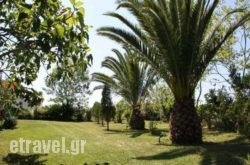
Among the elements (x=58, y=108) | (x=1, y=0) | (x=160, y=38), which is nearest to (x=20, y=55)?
(x=1, y=0)

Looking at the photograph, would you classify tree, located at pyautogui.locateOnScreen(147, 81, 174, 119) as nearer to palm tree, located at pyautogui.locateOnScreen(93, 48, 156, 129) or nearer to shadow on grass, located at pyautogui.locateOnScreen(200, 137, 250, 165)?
palm tree, located at pyautogui.locateOnScreen(93, 48, 156, 129)

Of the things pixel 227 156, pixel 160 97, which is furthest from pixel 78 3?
pixel 160 97

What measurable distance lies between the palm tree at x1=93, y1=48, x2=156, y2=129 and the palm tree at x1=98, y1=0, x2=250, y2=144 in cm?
1094

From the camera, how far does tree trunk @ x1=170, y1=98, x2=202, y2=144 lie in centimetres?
1595

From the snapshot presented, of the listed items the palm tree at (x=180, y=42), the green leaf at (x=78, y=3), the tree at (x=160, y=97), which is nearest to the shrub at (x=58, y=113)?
the tree at (x=160, y=97)

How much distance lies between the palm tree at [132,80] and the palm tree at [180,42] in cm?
1094

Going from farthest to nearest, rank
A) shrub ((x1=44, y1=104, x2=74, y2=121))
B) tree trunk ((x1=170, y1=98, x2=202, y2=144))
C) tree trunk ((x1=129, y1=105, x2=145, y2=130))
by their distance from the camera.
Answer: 1. shrub ((x1=44, y1=104, x2=74, y2=121))
2. tree trunk ((x1=129, y1=105, x2=145, y2=130))
3. tree trunk ((x1=170, y1=98, x2=202, y2=144))

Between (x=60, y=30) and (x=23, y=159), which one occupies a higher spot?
(x=60, y=30)

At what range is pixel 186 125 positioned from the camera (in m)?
16.0

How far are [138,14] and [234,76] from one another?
7998 millimetres

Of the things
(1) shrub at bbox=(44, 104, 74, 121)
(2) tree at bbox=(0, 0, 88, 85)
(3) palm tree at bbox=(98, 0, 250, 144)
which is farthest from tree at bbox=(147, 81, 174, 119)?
(2) tree at bbox=(0, 0, 88, 85)

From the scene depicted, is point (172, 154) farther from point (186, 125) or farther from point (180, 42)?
point (180, 42)

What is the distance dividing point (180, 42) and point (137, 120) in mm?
13417

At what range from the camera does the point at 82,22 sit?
405 cm
